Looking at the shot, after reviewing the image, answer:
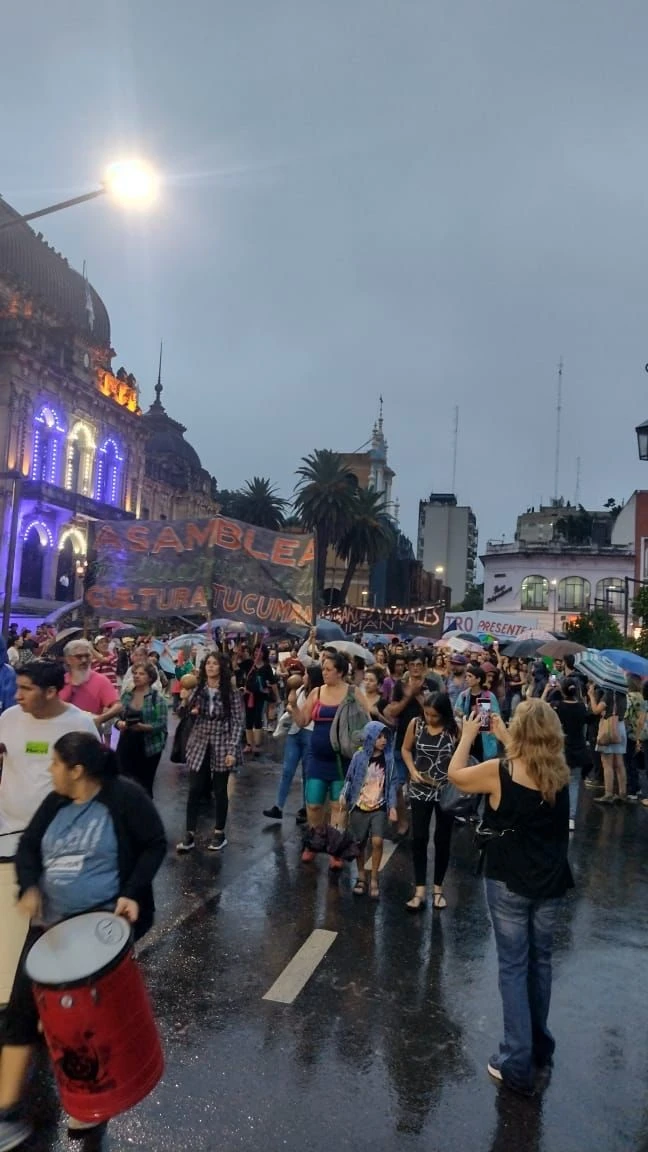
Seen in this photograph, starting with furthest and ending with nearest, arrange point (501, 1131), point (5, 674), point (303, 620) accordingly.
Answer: point (303, 620) → point (5, 674) → point (501, 1131)

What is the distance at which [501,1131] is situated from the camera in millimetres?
3682

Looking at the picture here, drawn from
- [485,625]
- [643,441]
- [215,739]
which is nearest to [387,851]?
[215,739]

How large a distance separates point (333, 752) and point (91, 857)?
390 centimetres

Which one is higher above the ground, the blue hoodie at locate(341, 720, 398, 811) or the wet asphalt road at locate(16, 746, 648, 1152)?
the blue hoodie at locate(341, 720, 398, 811)

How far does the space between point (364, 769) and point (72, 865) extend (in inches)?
142

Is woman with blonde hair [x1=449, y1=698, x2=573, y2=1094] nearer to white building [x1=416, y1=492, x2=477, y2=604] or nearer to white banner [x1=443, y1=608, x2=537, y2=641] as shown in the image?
white banner [x1=443, y1=608, x2=537, y2=641]

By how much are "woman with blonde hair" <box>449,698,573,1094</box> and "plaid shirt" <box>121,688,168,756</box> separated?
13.9ft

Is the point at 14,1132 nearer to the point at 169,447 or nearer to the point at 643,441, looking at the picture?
the point at 643,441

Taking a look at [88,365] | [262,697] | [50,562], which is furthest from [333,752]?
[88,365]

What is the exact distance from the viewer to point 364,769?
672cm

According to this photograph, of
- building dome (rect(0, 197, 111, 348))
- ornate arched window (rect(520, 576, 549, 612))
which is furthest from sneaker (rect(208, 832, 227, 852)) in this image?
ornate arched window (rect(520, 576, 549, 612))

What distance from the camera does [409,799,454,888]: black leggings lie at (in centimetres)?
653

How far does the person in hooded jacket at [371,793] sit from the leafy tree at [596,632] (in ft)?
96.8

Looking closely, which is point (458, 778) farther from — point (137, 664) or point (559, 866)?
point (137, 664)
